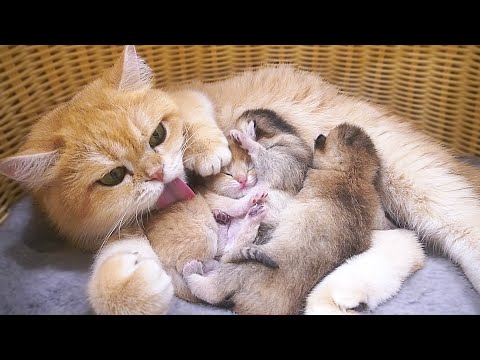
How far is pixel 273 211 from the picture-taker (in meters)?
1.49

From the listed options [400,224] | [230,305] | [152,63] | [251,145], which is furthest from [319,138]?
[152,63]

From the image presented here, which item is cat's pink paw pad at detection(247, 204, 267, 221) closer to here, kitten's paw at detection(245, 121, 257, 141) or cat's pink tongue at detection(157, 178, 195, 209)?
cat's pink tongue at detection(157, 178, 195, 209)

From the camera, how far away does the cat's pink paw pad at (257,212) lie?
4.72 ft

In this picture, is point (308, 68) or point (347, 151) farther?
point (308, 68)

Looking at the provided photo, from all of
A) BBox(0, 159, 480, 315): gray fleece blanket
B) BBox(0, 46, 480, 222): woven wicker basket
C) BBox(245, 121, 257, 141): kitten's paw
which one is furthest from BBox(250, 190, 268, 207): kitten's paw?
BBox(0, 46, 480, 222): woven wicker basket

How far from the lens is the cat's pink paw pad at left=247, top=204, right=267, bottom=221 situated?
1.44m

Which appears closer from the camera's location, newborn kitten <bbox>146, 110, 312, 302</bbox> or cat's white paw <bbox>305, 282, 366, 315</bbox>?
cat's white paw <bbox>305, 282, 366, 315</bbox>

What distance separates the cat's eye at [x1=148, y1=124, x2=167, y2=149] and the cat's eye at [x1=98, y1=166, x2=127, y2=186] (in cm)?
12

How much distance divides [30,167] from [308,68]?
3.76 feet

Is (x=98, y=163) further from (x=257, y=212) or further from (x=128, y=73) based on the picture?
(x=257, y=212)

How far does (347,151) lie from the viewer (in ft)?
5.00

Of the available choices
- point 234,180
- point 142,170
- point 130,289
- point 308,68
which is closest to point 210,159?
point 234,180

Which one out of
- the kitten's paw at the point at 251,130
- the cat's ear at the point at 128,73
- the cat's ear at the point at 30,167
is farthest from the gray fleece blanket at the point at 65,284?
the kitten's paw at the point at 251,130

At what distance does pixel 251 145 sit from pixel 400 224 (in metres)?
0.53
